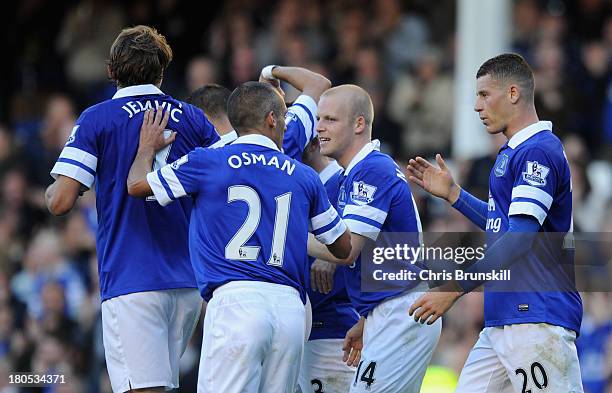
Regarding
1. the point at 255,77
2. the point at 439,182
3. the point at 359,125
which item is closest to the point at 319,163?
the point at 359,125

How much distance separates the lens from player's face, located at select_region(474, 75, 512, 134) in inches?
280

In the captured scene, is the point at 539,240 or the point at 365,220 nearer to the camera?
the point at 539,240

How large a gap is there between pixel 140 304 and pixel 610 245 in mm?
5269

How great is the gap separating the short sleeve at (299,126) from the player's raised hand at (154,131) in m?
1.01

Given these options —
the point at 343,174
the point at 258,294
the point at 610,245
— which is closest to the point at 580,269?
the point at 610,245

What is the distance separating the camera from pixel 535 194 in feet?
22.1

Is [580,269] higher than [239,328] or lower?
higher

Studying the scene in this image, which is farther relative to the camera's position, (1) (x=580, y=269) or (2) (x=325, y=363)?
(1) (x=580, y=269)

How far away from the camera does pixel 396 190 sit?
7.54 metres

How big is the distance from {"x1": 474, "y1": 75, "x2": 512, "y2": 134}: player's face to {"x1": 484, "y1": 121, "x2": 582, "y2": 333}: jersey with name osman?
0.14m

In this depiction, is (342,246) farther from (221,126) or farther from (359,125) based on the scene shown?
(221,126)

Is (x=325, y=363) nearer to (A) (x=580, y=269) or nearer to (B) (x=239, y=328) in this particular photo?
(B) (x=239, y=328)

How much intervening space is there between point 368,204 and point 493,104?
2.93ft

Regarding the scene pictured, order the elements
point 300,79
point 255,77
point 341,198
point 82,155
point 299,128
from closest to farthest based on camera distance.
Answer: point 82,155 < point 341,198 < point 299,128 < point 300,79 < point 255,77
